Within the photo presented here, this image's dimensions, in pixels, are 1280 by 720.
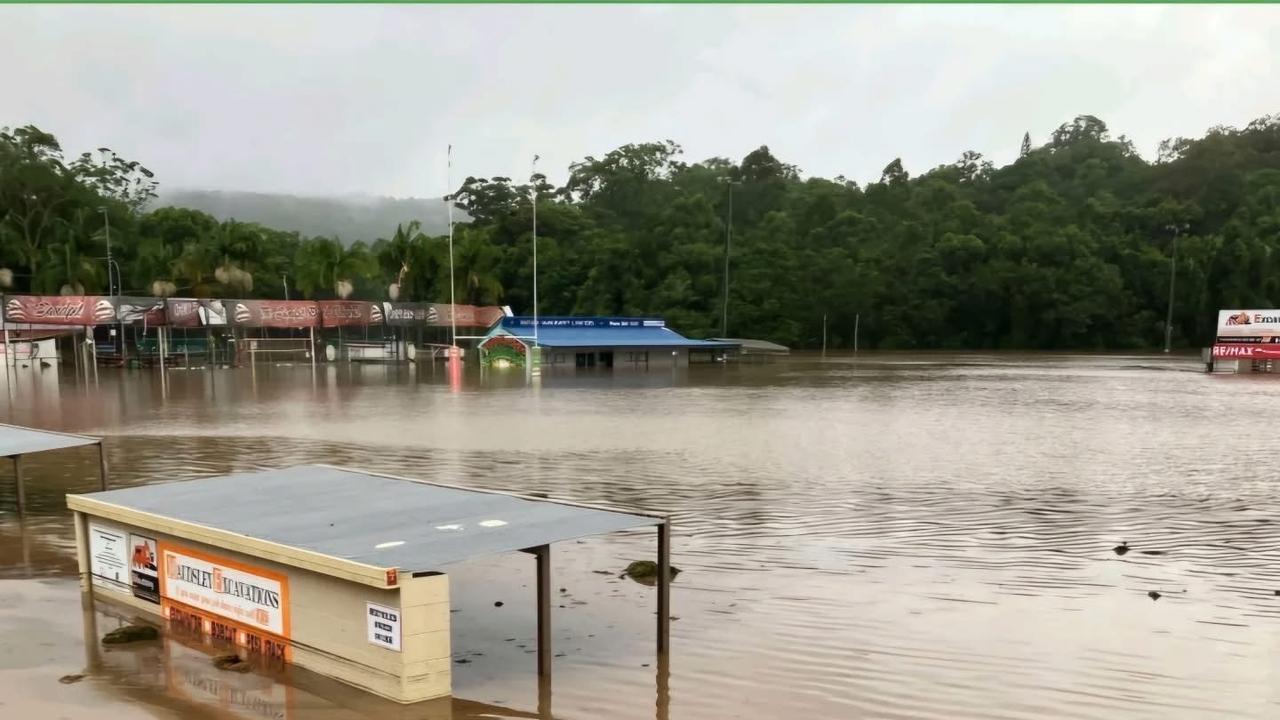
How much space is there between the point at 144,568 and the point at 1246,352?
2104 inches

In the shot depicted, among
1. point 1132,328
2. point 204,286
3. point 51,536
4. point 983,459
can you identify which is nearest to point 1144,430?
point 983,459

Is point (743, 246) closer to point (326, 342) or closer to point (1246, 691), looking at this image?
point (326, 342)

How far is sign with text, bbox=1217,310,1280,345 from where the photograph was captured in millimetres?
47781

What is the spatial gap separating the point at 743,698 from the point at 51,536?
29.4ft

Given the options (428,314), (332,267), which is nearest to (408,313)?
(428,314)

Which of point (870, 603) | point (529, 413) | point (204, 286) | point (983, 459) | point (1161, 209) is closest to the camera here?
point (870, 603)

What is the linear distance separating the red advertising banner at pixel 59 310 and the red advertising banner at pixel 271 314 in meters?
5.61

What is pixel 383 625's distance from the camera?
6113 mm

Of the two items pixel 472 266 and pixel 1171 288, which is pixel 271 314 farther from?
pixel 1171 288

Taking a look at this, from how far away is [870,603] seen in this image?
341 inches

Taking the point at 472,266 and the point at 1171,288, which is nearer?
the point at 472,266

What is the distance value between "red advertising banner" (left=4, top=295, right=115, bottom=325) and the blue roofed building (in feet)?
61.7

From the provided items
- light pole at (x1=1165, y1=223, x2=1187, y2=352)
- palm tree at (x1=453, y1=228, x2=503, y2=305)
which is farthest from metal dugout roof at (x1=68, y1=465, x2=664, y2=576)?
light pole at (x1=1165, y1=223, x2=1187, y2=352)

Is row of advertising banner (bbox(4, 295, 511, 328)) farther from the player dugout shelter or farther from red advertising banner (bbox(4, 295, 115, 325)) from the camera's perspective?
the player dugout shelter
